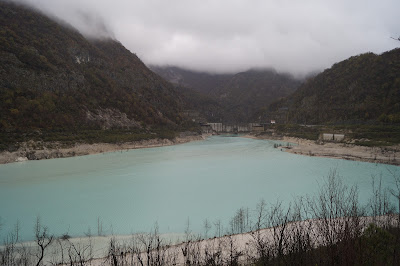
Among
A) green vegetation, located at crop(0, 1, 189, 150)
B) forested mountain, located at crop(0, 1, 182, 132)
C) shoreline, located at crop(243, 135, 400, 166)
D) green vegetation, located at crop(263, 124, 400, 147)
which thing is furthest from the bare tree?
green vegetation, located at crop(263, 124, 400, 147)

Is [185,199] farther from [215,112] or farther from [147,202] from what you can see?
[215,112]

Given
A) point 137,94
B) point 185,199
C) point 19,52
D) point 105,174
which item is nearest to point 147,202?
point 185,199

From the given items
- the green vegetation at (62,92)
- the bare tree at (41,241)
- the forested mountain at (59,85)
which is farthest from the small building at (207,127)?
the bare tree at (41,241)

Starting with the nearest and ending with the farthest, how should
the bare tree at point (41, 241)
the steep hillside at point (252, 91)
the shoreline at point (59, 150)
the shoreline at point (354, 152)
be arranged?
1. the bare tree at point (41, 241)
2. the shoreline at point (354, 152)
3. the shoreline at point (59, 150)
4. the steep hillside at point (252, 91)

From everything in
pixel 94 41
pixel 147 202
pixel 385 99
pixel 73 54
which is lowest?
pixel 147 202

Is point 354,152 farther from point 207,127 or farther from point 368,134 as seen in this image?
point 207,127

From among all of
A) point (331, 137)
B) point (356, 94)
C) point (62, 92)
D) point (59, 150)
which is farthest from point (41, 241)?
point (356, 94)

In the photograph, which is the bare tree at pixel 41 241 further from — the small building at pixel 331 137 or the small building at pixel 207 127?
the small building at pixel 207 127
